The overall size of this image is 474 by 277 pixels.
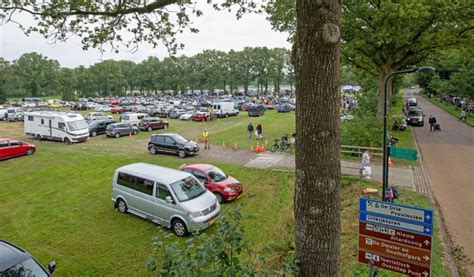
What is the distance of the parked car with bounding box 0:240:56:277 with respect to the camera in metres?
5.52

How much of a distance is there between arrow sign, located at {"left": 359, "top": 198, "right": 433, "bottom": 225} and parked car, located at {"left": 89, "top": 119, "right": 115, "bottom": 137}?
2946 centimetres

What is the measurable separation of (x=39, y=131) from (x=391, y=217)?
30.0 m

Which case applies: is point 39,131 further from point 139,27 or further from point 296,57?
point 296,57

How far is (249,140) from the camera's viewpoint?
2578cm

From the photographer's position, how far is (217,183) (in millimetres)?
12875

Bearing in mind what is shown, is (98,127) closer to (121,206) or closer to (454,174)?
(121,206)

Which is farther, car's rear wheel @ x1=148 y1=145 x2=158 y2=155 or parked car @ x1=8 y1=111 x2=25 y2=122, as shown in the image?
parked car @ x1=8 y1=111 x2=25 y2=122

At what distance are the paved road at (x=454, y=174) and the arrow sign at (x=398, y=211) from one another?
5.21m

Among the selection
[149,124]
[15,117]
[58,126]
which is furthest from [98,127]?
[15,117]

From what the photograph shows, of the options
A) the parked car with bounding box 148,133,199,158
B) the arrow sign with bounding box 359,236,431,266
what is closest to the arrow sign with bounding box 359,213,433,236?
the arrow sign with bounding box 359,236,431,266

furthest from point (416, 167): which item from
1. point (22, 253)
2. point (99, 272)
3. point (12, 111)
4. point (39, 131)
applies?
point (12, 111)

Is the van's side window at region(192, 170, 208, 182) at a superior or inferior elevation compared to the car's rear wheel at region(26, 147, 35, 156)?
superior

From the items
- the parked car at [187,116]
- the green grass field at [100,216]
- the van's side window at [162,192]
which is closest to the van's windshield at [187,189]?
the van's side window at [162,192]

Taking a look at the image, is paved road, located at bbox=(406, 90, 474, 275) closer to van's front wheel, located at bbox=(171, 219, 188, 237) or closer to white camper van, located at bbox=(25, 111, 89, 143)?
van's front wheel, located at bbox=(171, 219, 188, 237)
